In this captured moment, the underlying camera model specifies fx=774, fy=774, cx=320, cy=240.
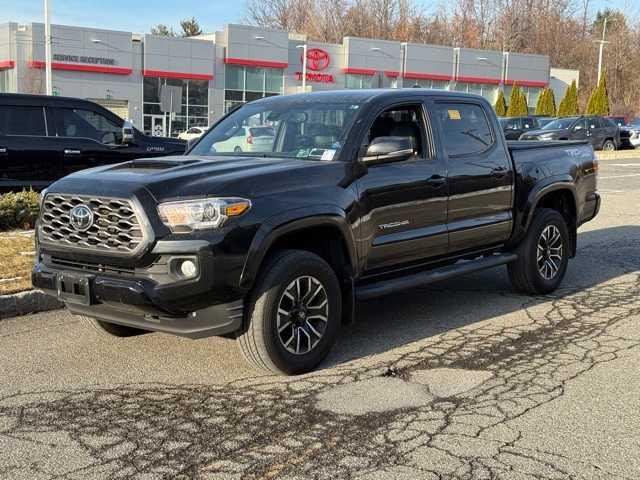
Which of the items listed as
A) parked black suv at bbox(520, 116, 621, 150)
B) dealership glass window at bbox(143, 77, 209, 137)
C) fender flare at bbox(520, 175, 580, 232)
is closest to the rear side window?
fender flare at bbox(520, 175, 580, 232)

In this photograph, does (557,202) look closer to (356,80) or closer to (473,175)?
(473,175)

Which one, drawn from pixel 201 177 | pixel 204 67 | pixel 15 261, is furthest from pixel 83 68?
pixel 201 177

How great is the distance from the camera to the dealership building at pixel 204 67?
47062mm

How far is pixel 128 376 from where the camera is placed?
5.03m

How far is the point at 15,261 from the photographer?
795 cm

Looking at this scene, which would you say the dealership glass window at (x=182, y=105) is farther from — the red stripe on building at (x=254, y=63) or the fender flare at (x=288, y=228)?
the fender flare at (x=288, y=228)

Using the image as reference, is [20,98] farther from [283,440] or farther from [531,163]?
[283,440]

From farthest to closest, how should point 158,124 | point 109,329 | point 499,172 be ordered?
point 158,124 < point 499,172 < point 109,329

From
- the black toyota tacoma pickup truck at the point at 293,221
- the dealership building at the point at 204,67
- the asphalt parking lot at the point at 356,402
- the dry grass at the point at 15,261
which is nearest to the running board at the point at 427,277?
the black toyota tacoma pickup truck at the point at 293,221

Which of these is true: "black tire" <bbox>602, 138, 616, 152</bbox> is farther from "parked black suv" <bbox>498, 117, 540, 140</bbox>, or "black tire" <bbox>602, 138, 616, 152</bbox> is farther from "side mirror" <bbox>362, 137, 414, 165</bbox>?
"side mirror" <bbox>362, 137, 414, 165</bbox>

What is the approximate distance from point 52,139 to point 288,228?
8130 millimetres

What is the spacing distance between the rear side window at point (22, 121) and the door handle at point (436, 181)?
7777mm

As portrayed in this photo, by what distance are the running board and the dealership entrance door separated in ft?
153

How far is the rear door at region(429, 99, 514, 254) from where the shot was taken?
627cm
